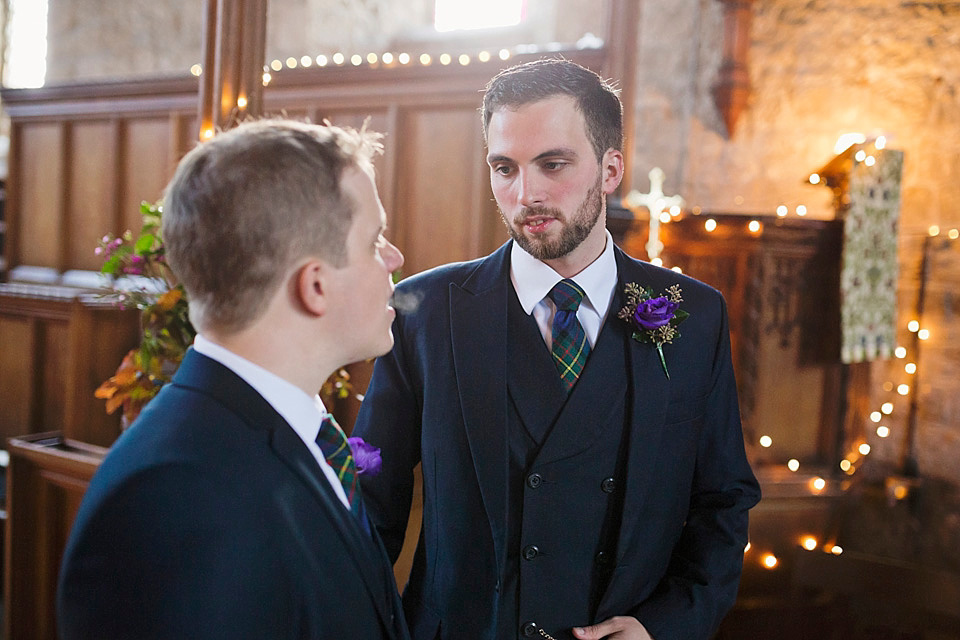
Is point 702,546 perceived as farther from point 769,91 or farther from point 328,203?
point 769,91

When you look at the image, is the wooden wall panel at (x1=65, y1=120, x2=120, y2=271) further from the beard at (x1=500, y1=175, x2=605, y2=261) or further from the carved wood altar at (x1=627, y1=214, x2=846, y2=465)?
the beard at (x1=500, y1=175, x2=605, y2=261)

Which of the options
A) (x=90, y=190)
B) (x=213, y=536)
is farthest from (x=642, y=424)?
(x=90, y=190)

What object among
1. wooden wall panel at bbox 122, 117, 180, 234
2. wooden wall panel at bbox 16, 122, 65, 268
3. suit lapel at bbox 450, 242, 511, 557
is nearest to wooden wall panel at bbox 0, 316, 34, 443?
wooden wall panel at bbox 122, 117, 180, 234

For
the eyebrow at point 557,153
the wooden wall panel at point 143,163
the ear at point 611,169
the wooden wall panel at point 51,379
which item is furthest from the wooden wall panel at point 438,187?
the eyebrow at point 557,153

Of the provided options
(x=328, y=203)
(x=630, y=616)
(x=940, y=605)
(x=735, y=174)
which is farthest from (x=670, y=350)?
(x=735, y=174)

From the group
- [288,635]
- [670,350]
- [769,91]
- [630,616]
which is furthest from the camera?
[769,91]

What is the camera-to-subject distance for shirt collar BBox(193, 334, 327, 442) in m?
0.87

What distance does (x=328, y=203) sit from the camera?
2.88ft

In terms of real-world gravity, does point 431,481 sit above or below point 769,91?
below

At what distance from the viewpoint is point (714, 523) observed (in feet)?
4.58

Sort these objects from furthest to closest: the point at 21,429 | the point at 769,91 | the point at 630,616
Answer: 1. the point at 769,91
2. the point at 21,429
3. the point at 630,616

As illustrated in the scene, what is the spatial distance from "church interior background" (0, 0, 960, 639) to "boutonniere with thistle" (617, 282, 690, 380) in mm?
1755

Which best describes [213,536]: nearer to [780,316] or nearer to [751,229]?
[751,229]

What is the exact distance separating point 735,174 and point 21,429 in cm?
559
